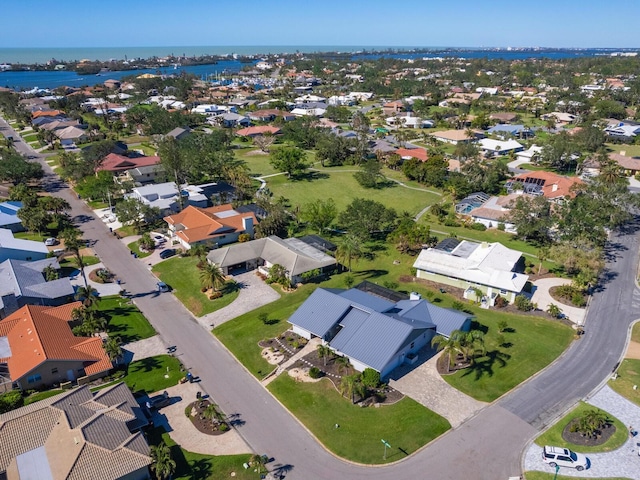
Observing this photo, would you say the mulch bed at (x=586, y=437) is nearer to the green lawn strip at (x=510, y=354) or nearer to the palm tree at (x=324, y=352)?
the green lawn strip at (x=510, y=354)

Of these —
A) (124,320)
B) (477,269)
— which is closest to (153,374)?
(124,320)

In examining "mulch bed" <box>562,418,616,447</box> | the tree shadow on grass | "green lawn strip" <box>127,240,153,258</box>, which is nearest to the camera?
"mulch bed" <box>562,418,616,447</box>

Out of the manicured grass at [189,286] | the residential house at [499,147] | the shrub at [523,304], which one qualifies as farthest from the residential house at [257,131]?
the shrub at [523,304]

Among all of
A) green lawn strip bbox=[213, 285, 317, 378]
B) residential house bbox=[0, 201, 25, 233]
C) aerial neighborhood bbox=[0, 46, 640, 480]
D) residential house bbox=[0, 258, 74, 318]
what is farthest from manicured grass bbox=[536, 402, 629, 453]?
residential house bbox=[0, 201, 25, 233]

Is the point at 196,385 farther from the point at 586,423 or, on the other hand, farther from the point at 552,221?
the point at 552,221

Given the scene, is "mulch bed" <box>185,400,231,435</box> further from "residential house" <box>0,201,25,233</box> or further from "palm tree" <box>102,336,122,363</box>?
"residential house" <box>0,201,25,233</box>

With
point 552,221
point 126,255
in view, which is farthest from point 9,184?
point 552,221

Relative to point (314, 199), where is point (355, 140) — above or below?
above
